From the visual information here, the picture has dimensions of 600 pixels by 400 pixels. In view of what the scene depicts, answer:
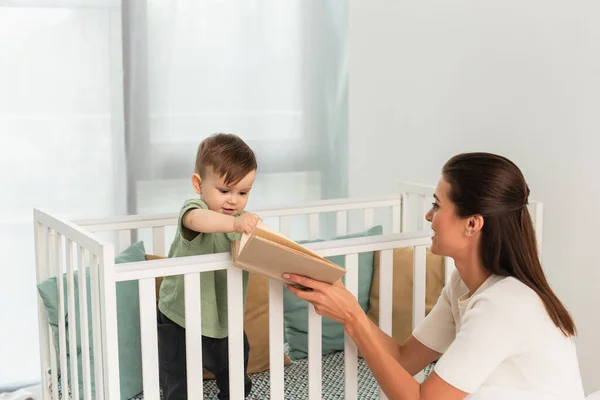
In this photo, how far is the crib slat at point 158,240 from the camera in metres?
2.03

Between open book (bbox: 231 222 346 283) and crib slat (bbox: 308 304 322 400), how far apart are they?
141 millimetres

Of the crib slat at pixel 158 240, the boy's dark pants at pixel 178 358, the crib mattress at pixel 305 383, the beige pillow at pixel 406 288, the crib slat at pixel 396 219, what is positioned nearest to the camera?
the boy's dark pants at pixel 178 358

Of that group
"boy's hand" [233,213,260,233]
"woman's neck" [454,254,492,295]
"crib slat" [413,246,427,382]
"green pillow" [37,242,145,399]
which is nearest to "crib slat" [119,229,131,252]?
"green pillow" [37,242,145,399]

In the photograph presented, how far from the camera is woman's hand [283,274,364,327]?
1.45m

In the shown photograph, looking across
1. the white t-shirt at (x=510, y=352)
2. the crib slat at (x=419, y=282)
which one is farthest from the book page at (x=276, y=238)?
the crib slat at (x=419, y=282)

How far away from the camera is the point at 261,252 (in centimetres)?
136

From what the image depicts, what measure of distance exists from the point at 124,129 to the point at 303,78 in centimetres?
71

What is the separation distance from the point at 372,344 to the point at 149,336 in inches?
16.3

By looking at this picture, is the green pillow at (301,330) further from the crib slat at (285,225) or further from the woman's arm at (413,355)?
the woman's arm at (413,355)

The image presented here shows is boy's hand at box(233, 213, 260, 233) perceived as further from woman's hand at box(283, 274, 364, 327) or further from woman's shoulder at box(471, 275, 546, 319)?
woman's shoulder at box(471, 275, 546, 319)

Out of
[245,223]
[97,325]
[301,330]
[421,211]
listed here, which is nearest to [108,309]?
[97,325]

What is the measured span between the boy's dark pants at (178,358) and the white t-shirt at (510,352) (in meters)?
0.53

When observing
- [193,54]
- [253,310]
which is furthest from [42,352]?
[193,54]

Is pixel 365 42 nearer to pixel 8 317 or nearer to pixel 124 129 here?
pixel 124 129
